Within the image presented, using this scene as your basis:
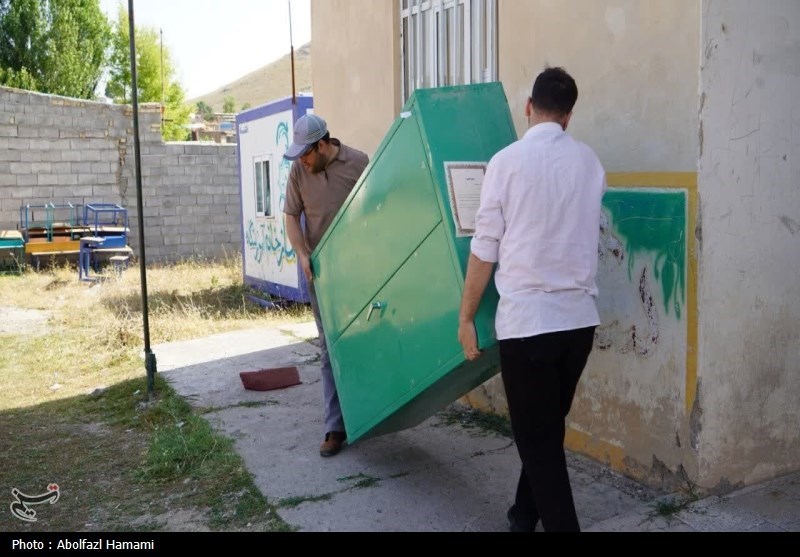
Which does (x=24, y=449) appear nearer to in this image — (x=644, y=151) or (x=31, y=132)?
(x=644, y=151)

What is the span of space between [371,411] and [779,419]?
5.65 feet

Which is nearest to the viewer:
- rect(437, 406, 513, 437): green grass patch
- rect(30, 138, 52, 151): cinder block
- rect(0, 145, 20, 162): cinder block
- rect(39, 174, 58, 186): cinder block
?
rect(437, 406, 513, 437): green grass patch

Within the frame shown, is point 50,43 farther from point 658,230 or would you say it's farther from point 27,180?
point 658,230

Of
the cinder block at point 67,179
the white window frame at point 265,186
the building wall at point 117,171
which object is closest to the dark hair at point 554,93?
the white window frame at point 265,186

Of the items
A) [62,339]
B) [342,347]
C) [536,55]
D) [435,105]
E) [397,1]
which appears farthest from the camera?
[62,339]

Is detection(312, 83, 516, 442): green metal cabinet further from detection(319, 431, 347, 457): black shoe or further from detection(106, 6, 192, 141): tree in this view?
detection(106, 6, 192, 141): tree

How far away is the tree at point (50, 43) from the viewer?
32406 mm

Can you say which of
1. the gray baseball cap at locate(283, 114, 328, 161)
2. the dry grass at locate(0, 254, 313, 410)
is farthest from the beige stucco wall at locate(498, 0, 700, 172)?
the dry grass at locate(0, 254, 313, 410)

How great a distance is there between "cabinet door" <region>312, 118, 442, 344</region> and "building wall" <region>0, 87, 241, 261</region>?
1270 cm

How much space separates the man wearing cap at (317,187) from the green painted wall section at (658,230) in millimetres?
1367

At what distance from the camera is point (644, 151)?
3361 millimetres

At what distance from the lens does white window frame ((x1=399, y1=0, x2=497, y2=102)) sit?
4.55 metres

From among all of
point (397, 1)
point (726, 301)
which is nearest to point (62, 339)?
point (397, 1)

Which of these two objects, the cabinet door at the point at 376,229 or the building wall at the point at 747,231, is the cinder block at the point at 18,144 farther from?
the building wall at the point at 747,231
